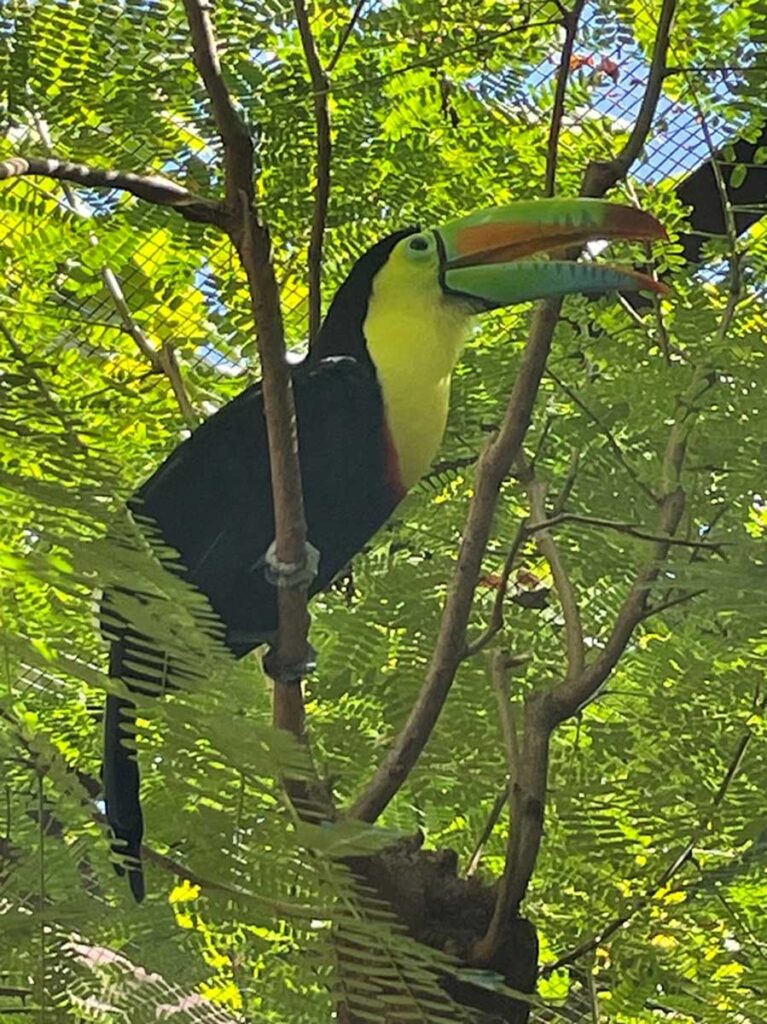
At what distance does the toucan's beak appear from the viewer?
883 millimetres

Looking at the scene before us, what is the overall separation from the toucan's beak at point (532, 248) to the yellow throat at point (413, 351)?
0.06 ft

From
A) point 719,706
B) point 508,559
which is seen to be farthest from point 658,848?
point 508,559

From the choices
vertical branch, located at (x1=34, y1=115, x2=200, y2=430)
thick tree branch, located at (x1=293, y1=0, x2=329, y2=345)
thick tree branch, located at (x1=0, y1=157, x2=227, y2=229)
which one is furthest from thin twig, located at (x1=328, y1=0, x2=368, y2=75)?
thick tree branch, located at (x1=0, y1=157, x2=227, y2=229)

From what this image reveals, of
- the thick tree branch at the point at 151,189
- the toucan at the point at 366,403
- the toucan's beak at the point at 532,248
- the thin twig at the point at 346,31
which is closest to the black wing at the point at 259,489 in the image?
the toucan at the point at 366,403

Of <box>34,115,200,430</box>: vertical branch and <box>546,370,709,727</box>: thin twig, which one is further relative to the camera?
<box>34,115,200,430</box>: vertical branch

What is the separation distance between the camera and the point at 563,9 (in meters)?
0.88

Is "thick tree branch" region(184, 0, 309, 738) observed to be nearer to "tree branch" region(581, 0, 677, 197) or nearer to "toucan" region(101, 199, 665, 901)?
"toucan" region(101, 199, 665, 901)

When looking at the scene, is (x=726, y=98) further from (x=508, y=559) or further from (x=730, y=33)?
(x=508, y=559)

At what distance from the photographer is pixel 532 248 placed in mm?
963

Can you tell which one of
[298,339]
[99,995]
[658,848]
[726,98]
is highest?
[726,98]

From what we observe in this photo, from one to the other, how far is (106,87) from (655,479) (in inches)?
17.6

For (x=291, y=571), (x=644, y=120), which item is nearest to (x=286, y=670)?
(x=291, y=571)

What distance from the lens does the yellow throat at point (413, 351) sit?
39.3 inches

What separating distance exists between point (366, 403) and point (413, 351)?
5 centimetres
